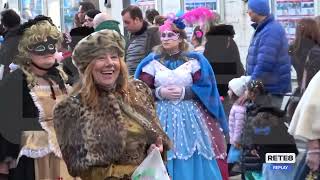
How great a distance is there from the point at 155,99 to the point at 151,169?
7.64ft

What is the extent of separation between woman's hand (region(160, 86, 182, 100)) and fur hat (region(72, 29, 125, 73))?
1989mm

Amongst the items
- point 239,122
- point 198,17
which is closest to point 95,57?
point 239,122

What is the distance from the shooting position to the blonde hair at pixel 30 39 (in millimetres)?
4984

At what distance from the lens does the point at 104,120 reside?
13.3ft

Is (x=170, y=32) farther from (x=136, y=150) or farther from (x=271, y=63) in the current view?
(x=136, y=150)

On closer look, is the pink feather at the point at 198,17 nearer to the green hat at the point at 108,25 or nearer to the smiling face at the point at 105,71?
the green hat at the point at 108,25

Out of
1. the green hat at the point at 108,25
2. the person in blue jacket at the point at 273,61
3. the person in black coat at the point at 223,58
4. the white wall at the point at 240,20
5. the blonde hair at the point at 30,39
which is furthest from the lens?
the white wall at the point at 240,20

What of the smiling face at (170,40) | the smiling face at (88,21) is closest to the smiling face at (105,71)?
the smiling face at (170,40)

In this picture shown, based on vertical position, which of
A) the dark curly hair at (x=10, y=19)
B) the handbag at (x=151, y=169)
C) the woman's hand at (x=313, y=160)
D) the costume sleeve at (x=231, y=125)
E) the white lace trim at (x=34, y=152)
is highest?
the dark curly hair at (x=10, y=19)

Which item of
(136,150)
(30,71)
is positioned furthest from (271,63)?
(136,150)

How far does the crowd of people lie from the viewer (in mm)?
4066

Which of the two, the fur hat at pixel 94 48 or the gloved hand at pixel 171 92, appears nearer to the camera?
the fur hat at pixel 94 48

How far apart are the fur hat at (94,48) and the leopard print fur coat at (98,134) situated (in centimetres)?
22

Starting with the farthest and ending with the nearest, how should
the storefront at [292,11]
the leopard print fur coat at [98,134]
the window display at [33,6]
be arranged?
the window display at [33,6], the storefront at [292,11], the leopard print fur coat at [98,134]
